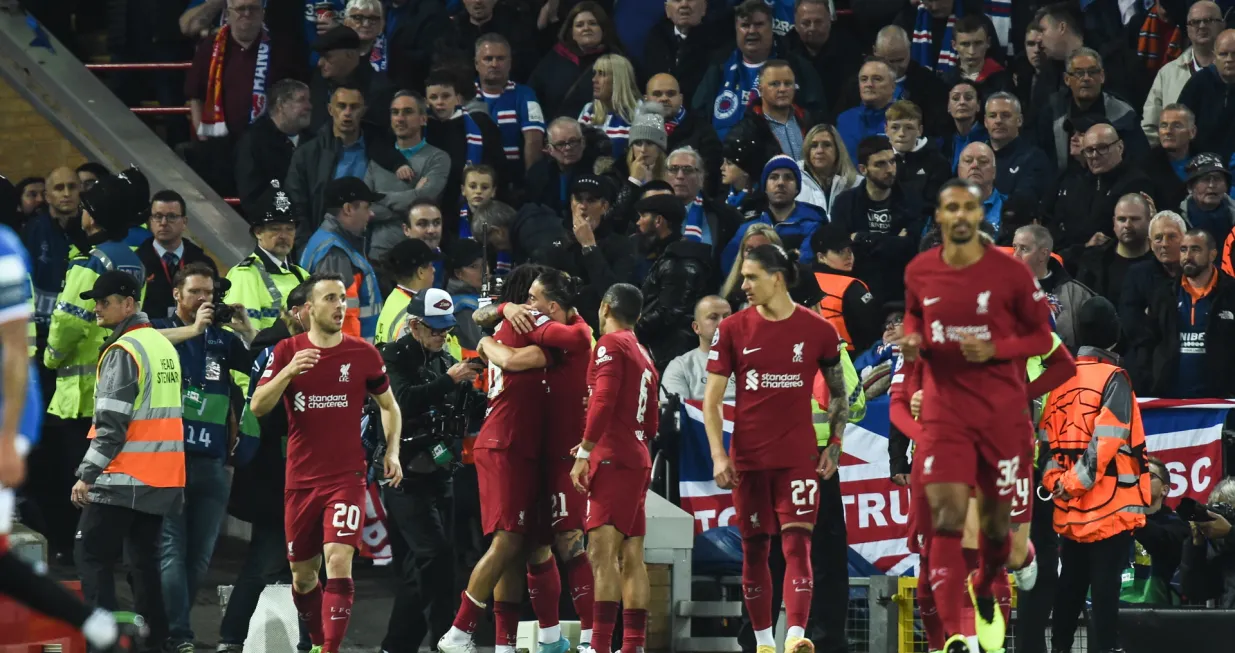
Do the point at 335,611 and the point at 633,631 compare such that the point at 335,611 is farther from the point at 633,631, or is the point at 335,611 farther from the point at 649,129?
the point at 649,129

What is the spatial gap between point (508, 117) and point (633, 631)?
6858mm

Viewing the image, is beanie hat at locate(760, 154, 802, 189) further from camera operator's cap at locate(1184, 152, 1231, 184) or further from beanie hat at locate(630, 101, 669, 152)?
camera operator's cap at locate(1184, 152, 1231, 184)

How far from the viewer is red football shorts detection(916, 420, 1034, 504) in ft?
33.4

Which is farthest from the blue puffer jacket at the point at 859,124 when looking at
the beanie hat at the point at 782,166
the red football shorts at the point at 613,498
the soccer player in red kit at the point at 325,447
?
the soccer player in red kit at the point at 325,447

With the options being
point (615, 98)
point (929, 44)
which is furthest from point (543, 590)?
point (929, 44)

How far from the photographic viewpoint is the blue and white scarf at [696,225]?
51.9 feet

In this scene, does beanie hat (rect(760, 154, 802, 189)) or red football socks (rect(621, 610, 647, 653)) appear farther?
beanie hat (rect(760, 154, 802, 189))

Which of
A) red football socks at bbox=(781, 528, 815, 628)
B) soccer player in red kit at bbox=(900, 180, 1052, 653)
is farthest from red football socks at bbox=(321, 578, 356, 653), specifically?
soccer player in red kit at bbox=(900, 180, 1052, 653)

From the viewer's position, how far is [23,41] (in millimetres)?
19219

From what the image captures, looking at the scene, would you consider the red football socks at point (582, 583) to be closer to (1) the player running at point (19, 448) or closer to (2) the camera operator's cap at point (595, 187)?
(2) the camera operator's cap at point (595, 187)

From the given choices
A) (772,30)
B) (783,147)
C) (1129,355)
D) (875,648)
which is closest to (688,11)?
(772,30)

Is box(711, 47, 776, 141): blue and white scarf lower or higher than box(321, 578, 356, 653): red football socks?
higher

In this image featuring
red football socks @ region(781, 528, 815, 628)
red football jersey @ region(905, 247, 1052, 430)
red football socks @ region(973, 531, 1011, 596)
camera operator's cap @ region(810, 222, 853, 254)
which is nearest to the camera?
red football jersey @ region(905, 247, 1052, 430)

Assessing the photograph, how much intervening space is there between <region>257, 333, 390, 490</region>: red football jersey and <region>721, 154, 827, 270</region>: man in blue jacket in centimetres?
447
